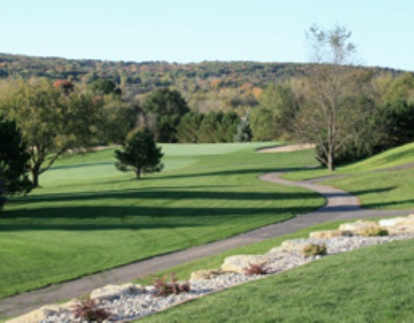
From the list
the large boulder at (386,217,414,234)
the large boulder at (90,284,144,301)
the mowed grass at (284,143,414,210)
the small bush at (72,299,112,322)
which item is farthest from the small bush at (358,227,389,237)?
the mowed grass at (284,143,414,210)

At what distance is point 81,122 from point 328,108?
20.7m

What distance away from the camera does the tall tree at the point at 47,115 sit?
48.3m

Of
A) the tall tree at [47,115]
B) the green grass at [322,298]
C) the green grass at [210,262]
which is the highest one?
the tall tree at [47,115]

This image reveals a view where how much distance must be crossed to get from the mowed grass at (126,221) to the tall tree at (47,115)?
5381mm

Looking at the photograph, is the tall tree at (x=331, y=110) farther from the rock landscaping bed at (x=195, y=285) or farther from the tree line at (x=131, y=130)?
the rock landscaping bed at (x=195, y=285)

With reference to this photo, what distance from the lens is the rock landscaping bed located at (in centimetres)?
995

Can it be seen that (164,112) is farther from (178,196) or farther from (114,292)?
(114,292)

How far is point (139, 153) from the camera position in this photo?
50.6m

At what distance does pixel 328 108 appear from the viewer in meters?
50.0

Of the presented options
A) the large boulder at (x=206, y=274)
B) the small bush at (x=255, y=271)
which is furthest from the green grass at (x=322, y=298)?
the large boulder at (x=206, y=274)

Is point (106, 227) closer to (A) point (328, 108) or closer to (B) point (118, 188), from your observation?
(B) point (118, 188)

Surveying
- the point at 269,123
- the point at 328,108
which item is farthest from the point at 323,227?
the point at 269,123

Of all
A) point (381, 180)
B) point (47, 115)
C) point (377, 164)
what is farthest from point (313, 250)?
point (47, 115)

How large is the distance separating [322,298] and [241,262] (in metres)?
4.47
